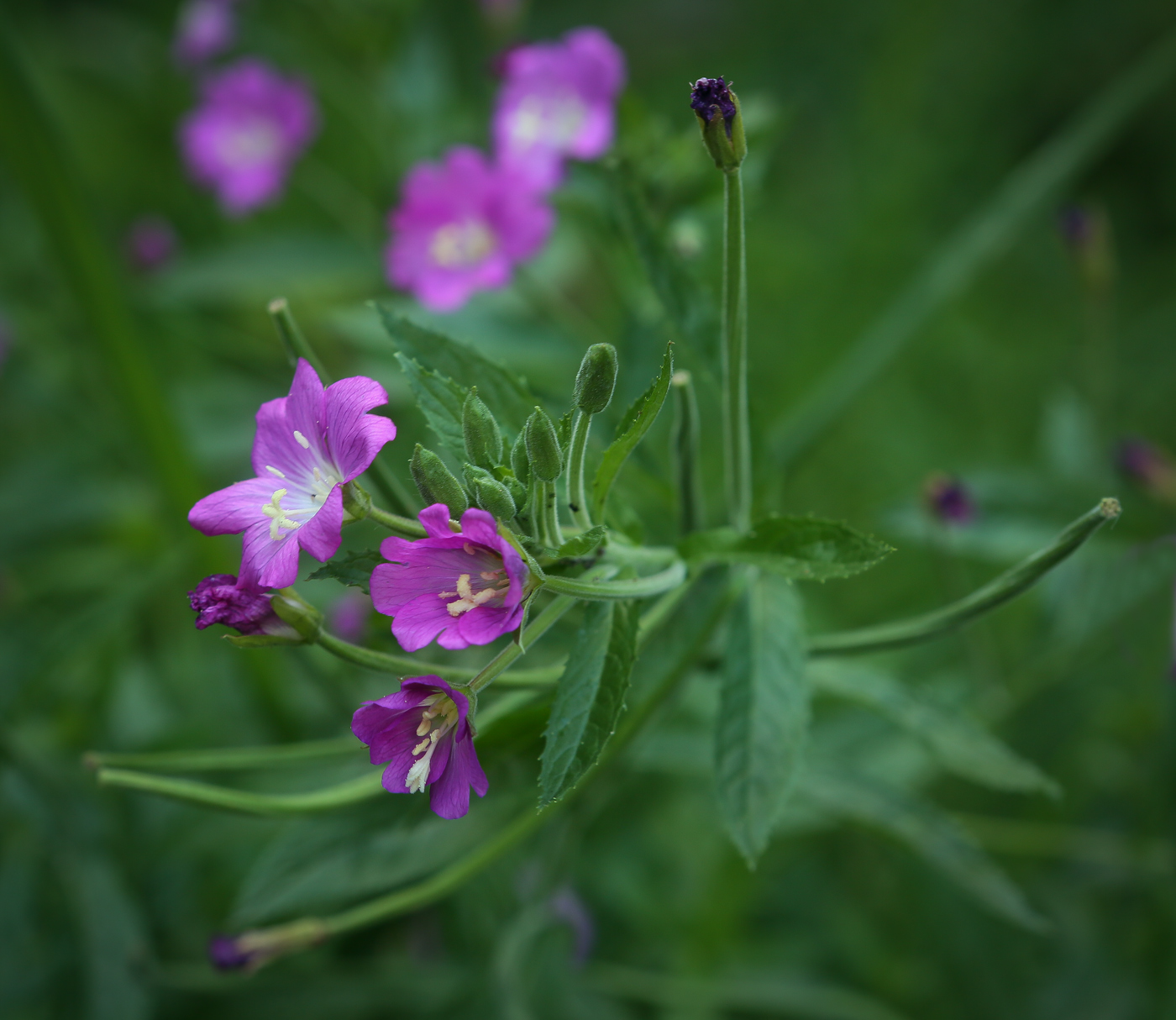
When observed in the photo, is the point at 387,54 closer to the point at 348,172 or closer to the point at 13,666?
the point at 348,172

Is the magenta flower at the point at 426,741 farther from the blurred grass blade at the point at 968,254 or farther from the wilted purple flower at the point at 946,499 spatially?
the blurred grass blade at the point at 968,254

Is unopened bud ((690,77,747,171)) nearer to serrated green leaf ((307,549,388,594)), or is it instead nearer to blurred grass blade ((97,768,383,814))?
serrated green leaf ((307,549,388,594))

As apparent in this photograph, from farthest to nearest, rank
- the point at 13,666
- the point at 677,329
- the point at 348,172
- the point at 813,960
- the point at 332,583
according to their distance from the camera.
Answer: the point at 348,172 → the point at 332,583 → the point at 813,960 → the point at 13,666 → the point at 677,329

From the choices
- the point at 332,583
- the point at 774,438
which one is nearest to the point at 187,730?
the point at 332,583

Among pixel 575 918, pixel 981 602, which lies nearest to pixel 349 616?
pixel 575 918

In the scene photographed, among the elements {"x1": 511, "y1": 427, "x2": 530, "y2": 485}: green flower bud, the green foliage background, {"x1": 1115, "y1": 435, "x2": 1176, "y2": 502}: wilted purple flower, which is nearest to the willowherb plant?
{"x1": 511, "y1": 427, "x2": 530, "y2": 485}: green flower bud

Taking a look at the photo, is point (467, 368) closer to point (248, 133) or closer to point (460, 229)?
point (460, 229)
